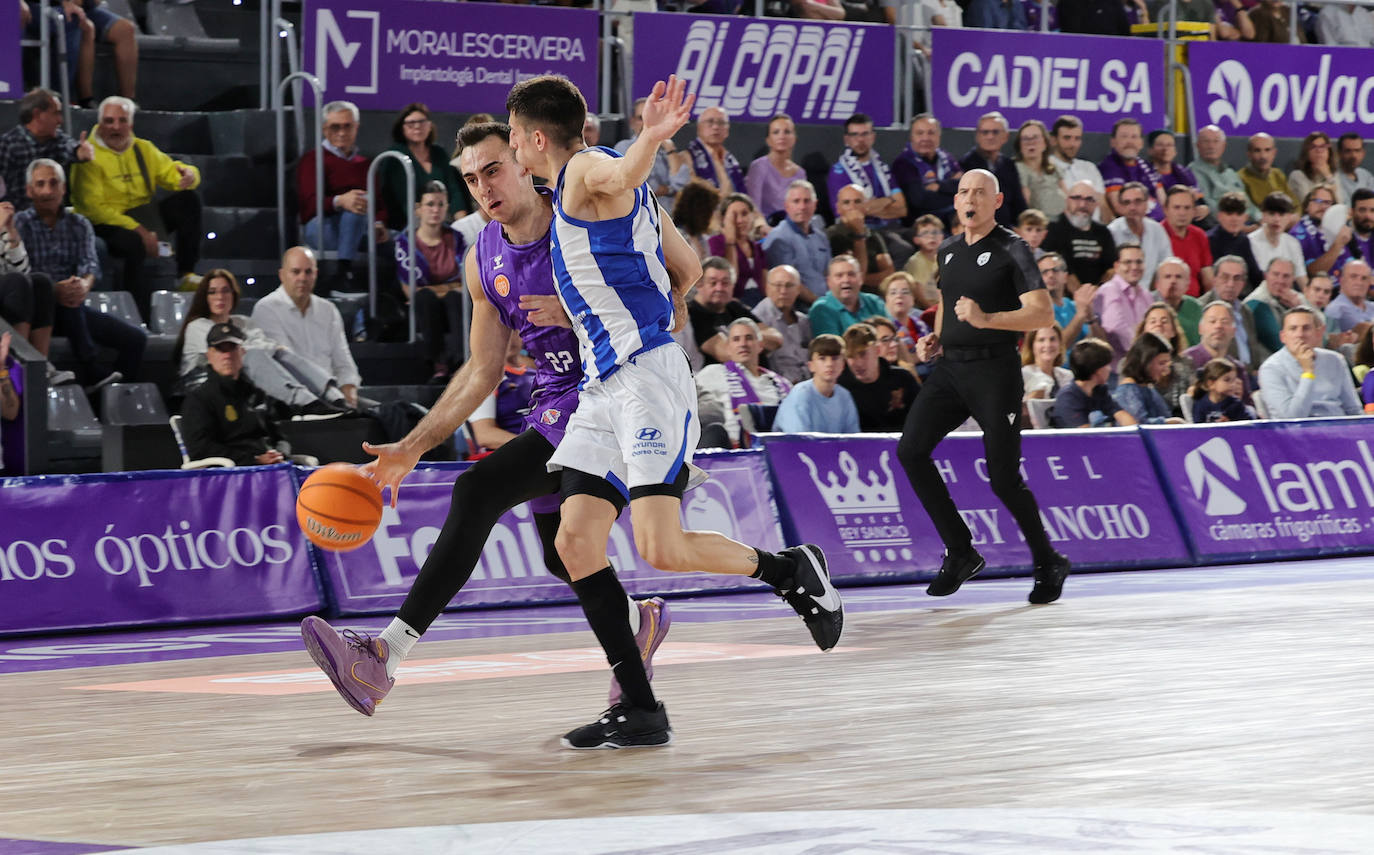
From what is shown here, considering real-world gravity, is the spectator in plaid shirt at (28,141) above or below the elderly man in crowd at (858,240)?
above

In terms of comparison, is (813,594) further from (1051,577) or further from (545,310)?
(1051,577)

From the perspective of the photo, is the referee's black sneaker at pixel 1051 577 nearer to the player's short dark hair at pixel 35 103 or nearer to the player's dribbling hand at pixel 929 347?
the player's dribbling hand at pixel 929 347

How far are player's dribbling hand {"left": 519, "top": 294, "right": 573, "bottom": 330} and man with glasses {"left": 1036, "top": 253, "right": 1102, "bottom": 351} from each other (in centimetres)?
1046

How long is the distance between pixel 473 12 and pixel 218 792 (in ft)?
37.8

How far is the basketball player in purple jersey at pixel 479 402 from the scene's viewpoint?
644 centimetres

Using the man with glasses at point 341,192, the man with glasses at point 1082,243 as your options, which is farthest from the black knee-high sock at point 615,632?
the man with glasses at point 1082,243

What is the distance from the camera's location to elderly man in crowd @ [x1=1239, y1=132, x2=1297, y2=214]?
20.5m

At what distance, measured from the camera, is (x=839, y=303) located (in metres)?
15.2

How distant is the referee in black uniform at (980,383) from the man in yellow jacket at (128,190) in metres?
5.99

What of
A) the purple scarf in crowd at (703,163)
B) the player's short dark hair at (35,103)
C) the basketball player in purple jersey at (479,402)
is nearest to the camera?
the basketball player in purple jersey at (479,402)

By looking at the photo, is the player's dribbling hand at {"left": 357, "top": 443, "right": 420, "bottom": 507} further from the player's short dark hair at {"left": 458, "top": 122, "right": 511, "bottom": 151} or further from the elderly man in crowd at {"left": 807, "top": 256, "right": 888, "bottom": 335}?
the elderly man in crowd at {"left": 807, "top": 256, "right": 888, "bottom": 335}

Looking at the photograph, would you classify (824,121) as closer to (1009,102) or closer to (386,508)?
(1009,102)

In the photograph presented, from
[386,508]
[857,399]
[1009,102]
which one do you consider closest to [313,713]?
[386,508]

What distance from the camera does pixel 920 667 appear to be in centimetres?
812
